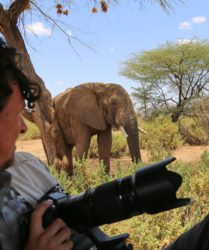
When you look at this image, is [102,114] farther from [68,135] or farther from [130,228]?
[130,228]

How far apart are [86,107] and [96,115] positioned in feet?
0.58

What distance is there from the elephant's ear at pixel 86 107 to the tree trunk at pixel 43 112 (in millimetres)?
311

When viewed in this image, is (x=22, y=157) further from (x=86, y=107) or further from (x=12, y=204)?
(x=86, y=107)

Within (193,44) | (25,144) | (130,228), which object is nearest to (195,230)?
(130,228)

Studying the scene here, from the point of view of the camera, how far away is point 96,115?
6.41m

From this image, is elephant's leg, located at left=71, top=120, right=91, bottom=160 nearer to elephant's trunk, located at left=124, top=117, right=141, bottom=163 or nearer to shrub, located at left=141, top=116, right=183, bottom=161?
elephant's trunk, located at left=124, top=117, right=141, bottom=163

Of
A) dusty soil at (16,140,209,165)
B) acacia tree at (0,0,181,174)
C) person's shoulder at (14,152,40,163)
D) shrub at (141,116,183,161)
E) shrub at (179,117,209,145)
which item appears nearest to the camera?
person's shoulder at (14,152,40,163)

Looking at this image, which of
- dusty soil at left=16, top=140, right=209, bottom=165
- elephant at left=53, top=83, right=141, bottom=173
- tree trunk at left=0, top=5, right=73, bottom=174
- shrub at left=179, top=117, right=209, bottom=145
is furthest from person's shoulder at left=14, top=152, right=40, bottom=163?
shrub at left=179, top=117, right=209, bottom=145

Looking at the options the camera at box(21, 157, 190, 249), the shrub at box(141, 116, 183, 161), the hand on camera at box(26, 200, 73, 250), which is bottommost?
the shrub at box(141, 116, 183, 161)

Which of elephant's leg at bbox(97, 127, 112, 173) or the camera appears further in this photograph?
elephant's leg at bbox(97, 127, 112, 173)

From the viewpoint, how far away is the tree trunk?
5168mm

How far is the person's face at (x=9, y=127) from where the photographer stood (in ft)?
2.70

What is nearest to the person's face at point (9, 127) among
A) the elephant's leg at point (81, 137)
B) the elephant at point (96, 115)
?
the elephant at point (96, 115)

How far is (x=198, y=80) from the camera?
1588 cm
